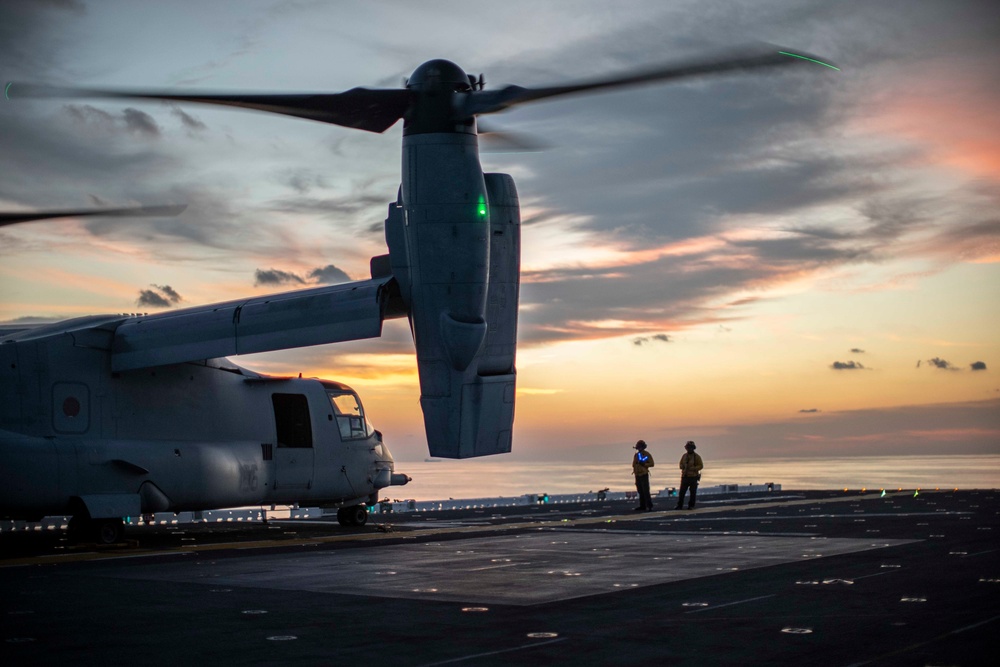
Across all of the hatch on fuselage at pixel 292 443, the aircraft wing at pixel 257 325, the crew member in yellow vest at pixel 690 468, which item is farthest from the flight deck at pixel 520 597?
the crew member in yellow vest at pixel 690 468

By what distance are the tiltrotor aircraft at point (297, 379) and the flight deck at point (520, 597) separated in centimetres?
160

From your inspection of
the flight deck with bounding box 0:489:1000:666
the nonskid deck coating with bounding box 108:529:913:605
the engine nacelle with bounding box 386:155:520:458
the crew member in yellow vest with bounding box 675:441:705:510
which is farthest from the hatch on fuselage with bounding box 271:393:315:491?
the crew member in yellow vest with bounding box 675:441:705:510

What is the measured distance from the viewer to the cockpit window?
25.9 meters

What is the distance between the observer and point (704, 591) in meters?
12.8

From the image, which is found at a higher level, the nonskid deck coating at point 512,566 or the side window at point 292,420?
the side window at point 292,420

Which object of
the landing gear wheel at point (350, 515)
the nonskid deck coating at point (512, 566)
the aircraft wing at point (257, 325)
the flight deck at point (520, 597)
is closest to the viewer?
the flight deck at point (520, 597)

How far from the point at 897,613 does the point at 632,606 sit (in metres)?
2.87

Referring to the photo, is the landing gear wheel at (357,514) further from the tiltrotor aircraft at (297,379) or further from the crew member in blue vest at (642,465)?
the crew member in blue vest at (642,465)

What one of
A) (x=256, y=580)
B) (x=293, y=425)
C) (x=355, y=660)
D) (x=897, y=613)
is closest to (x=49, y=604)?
(x=256, y=580)

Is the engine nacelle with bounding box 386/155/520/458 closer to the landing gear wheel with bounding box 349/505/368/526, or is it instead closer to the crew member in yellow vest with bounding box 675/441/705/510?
the landing gear wheel with bounding box 349/505/368/526

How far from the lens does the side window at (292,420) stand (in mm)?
24688

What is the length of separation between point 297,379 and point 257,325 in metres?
5.93

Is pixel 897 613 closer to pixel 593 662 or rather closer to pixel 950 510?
pixel 593 662

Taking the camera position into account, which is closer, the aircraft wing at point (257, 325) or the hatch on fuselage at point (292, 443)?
the aircraft wing at point (257, 325)
